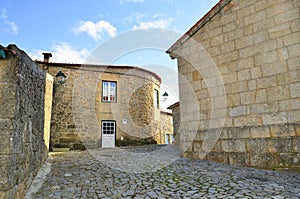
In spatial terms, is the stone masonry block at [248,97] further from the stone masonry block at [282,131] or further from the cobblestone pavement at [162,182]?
the cobblestone pavement at [162,182]

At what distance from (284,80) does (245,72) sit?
858 millimetres

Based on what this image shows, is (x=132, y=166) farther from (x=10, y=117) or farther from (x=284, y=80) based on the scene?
(x=284, y=80)

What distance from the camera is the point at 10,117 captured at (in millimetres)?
2523

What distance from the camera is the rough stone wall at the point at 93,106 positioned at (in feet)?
35.1

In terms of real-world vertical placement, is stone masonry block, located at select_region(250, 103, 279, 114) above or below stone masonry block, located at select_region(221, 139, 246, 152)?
above

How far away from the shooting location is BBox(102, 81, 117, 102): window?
39.1 feet

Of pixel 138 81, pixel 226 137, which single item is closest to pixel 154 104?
pixel 138 81

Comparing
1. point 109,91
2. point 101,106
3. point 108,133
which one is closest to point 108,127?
point 108,133

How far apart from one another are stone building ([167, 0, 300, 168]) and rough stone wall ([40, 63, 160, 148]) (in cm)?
623

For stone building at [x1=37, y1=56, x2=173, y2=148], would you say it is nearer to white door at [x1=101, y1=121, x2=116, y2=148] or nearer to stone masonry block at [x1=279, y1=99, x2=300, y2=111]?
white door at [x1=101, y1=121, x2=116, y2=148]

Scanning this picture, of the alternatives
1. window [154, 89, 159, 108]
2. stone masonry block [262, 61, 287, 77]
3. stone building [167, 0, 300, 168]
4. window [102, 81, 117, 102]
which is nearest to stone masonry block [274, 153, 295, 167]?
stone building [167, 0, 300, 168]

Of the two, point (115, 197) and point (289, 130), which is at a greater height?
point (289, 130)

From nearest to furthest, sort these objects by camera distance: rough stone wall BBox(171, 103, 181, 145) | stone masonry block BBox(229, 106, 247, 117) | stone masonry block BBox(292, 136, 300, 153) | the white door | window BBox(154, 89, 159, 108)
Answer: stone masonry block BBox(292, 136, 300, 153) → stone masonry block BBox(229, 106, 247, 117) → rough stone wall BBox(171, 103, 181, 145) → the white door → window BBox(154, 89, 159, 108)

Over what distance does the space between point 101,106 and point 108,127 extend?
47.3 inches
